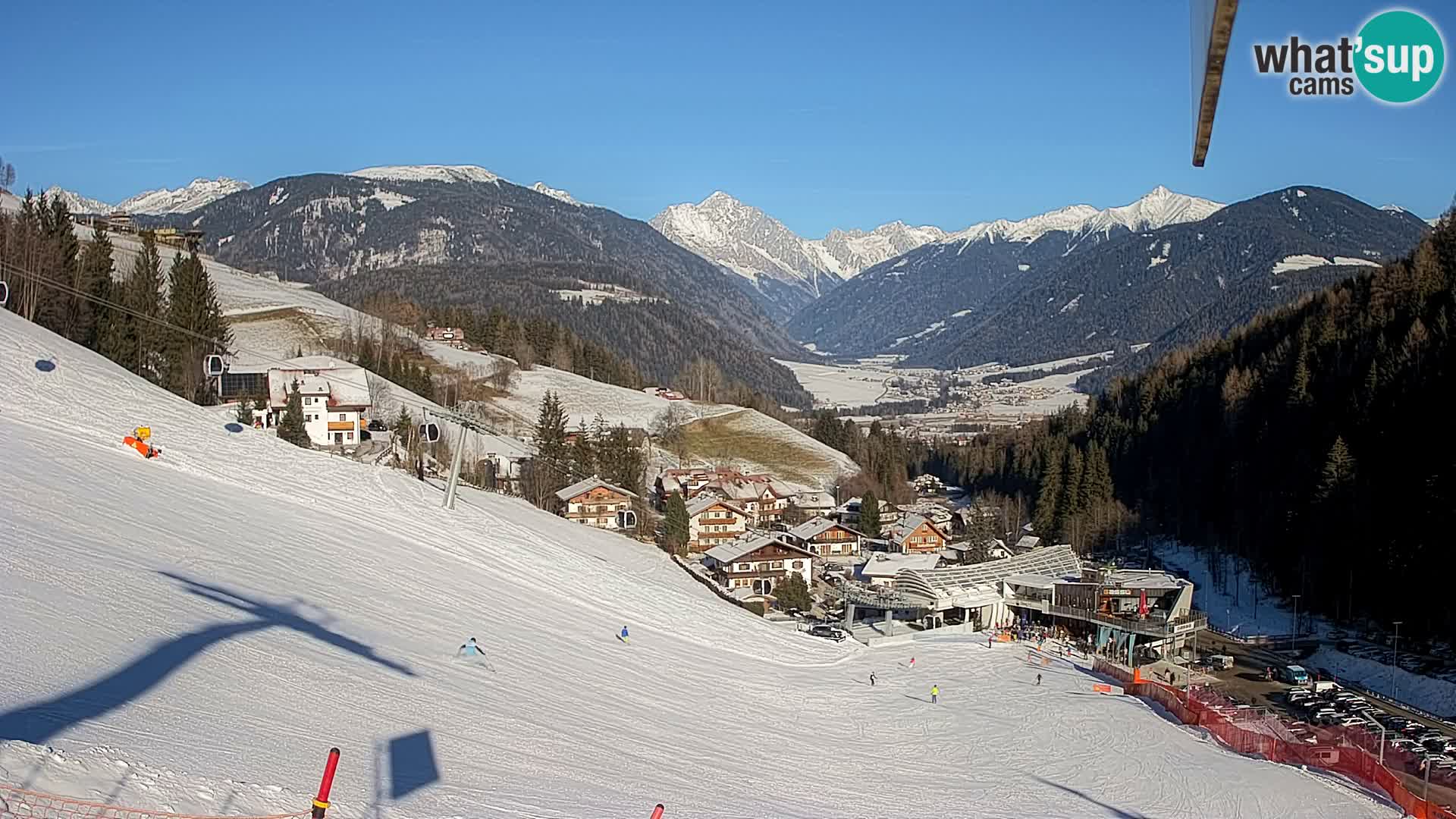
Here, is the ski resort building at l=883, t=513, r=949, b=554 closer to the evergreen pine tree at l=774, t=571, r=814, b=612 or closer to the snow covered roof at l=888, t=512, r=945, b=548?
the snow covered roof at l=888, t=512, r=945, b=548

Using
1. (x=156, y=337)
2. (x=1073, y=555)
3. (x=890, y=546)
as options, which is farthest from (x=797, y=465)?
(x=156, y=337)

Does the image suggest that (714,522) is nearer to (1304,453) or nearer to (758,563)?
(758,563)

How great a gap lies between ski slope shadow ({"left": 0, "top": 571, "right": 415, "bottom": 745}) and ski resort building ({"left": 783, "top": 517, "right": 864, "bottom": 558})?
48.5 metres

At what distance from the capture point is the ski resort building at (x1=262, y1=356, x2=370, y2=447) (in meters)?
56.1

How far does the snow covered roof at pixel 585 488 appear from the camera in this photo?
5836 centimetres

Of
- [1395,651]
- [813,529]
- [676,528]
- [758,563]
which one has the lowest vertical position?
[758,563]

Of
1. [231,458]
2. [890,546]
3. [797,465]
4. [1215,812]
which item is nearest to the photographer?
[1215,812]

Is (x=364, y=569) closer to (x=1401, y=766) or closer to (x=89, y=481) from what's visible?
(x=89, y=481)

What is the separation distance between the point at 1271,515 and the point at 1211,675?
74.7 ft

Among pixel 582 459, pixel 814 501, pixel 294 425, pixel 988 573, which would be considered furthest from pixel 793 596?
pixel 814 501

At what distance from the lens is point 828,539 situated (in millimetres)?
66938

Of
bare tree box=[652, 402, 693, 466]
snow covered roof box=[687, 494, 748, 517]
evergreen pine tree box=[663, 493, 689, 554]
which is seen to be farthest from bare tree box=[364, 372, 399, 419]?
bare tree box=[652, 402, 693, 466]

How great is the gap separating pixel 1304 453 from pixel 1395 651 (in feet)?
77.9

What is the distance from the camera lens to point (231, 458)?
32156 millimetres
